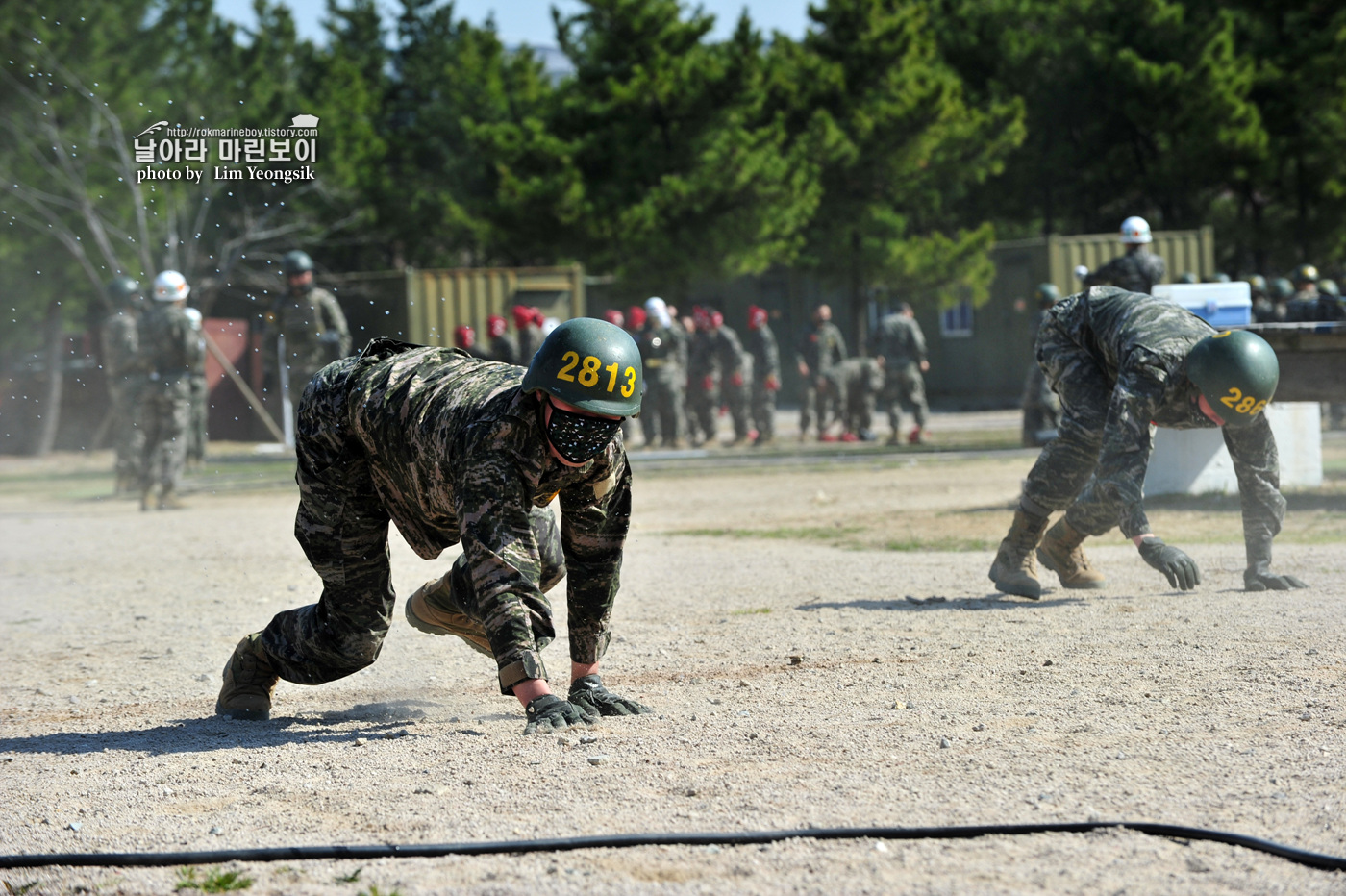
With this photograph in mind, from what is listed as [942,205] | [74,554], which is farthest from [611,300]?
[74,554]

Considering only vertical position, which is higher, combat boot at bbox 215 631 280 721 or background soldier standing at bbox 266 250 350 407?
background soldier standing at bbox 266 250 350 407

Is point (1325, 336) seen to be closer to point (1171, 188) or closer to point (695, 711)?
point (695, 711)

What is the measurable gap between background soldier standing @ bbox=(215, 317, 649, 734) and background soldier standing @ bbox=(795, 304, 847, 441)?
16.4m

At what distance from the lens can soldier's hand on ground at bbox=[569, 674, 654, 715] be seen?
4992 millimetres

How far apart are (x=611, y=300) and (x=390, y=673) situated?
69.1 feet

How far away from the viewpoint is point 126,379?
15070mm

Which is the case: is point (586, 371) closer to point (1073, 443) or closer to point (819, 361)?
point (1073, 443)

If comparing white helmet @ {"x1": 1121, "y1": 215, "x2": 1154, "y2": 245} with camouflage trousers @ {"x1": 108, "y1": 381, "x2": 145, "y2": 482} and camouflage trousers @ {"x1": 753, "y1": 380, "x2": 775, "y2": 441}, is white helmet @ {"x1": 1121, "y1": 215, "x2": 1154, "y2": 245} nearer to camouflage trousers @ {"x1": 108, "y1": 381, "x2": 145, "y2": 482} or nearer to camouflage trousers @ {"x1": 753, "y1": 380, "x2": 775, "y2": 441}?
camouflage trousers @ {"x1": 753, "y1": 380, "x2": 775, "y2": 441}

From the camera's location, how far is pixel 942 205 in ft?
114

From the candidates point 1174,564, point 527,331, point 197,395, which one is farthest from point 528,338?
point 1174,564

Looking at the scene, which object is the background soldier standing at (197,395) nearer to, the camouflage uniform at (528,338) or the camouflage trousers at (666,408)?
the camouflage uniform at (528,338)

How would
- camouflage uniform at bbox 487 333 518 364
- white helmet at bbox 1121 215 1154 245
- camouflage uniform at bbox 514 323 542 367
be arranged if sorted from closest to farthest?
white helmet at bbox 1121 215 1154 245 → camouflage uniform at bbox 514 323 542 367 → camouflage uniform at bbox 487 333 518 364

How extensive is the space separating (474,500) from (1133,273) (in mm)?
11083

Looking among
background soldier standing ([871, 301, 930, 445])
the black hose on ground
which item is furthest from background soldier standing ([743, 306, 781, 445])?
the black hose on ground
